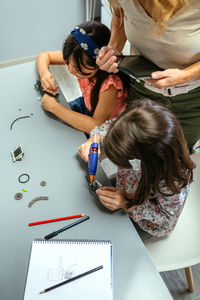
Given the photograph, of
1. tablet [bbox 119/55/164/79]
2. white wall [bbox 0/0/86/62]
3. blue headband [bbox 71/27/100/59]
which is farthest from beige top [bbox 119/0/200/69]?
white wall [bbox 0/0/86/62]

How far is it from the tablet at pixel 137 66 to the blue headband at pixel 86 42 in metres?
0.15

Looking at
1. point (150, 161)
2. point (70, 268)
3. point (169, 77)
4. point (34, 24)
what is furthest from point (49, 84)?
point (34, 24)

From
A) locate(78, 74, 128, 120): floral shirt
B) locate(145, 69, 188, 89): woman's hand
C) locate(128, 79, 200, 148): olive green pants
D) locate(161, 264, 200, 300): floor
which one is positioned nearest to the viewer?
locate(145, 69, 188, 89): woman's hand

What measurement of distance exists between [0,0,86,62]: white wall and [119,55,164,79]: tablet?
1673 millimetres

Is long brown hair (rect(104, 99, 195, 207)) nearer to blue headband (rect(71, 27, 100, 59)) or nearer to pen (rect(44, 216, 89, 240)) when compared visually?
pen (rect(44, 216, 89, 240))

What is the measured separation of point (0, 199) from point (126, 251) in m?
0.44

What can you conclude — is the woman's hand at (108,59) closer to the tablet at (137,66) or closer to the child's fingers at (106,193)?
the tablet at (137,66)

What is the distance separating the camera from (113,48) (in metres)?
1.13

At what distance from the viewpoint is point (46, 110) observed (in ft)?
3.92

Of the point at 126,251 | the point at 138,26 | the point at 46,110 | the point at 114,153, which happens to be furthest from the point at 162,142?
the point at 46,110

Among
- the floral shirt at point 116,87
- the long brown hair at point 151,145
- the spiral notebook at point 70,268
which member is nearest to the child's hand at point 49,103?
the floral shirt at point 116,87

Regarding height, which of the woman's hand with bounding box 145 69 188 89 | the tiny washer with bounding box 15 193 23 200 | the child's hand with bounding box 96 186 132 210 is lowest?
the tiny washer with bounding box 15 193 23 200

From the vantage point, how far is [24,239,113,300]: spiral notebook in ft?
2.38

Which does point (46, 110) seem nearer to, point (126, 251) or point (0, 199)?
point (0, 199)
